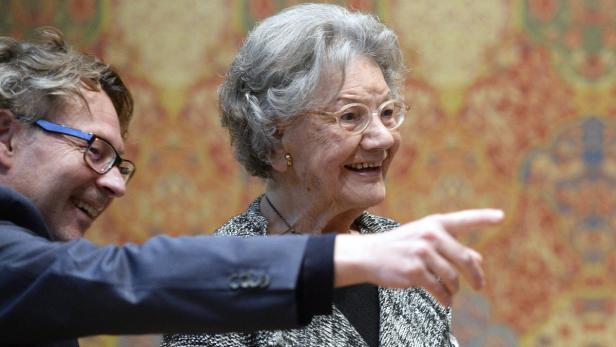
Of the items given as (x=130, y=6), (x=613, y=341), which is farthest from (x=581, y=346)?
(x=130, y=6)

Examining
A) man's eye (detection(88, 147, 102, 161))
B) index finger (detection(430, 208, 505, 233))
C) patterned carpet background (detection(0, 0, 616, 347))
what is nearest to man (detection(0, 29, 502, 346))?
index finger (detection(430, 208, 505, 233))

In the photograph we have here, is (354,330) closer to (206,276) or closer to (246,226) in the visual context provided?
(246,226)

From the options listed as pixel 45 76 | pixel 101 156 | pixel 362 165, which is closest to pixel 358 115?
pixel 362 165

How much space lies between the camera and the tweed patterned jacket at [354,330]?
2328mm

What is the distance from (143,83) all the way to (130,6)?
1.04ft

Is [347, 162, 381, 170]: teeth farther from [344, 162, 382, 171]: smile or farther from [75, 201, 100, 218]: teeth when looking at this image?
[75, 201, 100, 218]: teeth

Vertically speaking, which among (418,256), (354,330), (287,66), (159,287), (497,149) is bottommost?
(159,287)

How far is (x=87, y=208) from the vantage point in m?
2.28

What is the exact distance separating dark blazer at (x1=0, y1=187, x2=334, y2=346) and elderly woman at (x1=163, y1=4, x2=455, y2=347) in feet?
2.73

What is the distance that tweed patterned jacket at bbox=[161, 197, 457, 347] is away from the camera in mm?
2328

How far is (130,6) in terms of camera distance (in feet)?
14.1

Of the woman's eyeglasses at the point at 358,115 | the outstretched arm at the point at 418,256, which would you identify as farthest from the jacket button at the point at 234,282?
the woman's eyeglasses at the point at 358,115

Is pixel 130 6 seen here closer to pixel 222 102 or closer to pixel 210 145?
pixel 210 145

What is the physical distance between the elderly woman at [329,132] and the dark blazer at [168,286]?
833 millimetres
